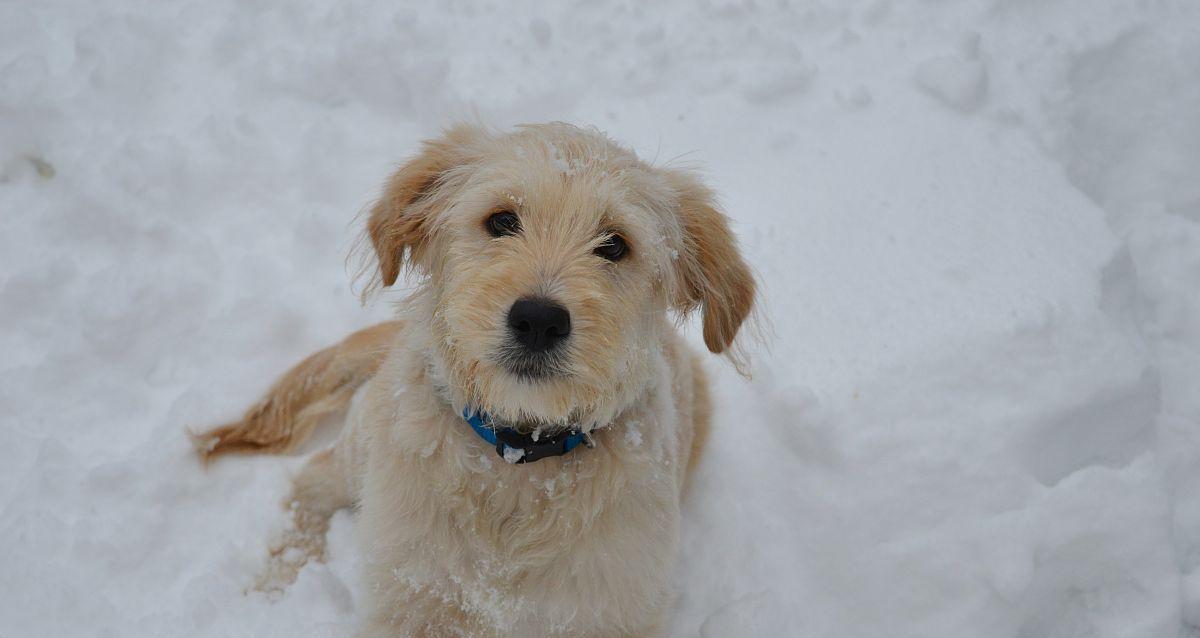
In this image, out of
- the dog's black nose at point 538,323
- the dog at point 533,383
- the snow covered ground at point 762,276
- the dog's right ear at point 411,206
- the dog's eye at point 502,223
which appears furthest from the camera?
the snow covered ground at point 762,276

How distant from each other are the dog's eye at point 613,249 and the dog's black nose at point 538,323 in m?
0.41

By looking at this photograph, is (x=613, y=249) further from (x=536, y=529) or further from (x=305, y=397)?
(x=305, y=397)

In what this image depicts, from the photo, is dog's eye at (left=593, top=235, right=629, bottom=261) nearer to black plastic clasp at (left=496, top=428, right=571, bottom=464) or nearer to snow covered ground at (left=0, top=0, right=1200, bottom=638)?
black plastic clasp at (left=496, top=428, right=571, bottom=464)

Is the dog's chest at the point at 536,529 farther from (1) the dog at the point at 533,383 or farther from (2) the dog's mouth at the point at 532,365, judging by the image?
(2) the dog's mouth at the point at 532,365

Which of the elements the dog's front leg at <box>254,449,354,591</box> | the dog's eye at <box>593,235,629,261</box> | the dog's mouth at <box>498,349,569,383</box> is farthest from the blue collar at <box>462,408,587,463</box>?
the dog's front leg at <box>254,449,354,591</box>

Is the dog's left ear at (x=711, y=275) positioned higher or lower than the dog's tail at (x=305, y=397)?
higher

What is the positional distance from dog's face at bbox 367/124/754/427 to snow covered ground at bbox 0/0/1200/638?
124cm

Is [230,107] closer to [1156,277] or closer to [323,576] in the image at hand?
[323,576]

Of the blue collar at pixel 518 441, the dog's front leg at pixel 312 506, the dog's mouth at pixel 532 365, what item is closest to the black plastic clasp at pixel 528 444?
the blue collar at pixel 518 441

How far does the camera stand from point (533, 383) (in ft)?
7.61

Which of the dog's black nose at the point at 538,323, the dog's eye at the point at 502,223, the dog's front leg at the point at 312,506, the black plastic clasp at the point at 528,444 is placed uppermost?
the dog's eye at the point at 502,223

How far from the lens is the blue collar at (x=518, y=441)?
2.57 metres

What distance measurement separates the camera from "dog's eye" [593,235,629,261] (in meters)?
2.60

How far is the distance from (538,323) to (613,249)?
1.61ft
